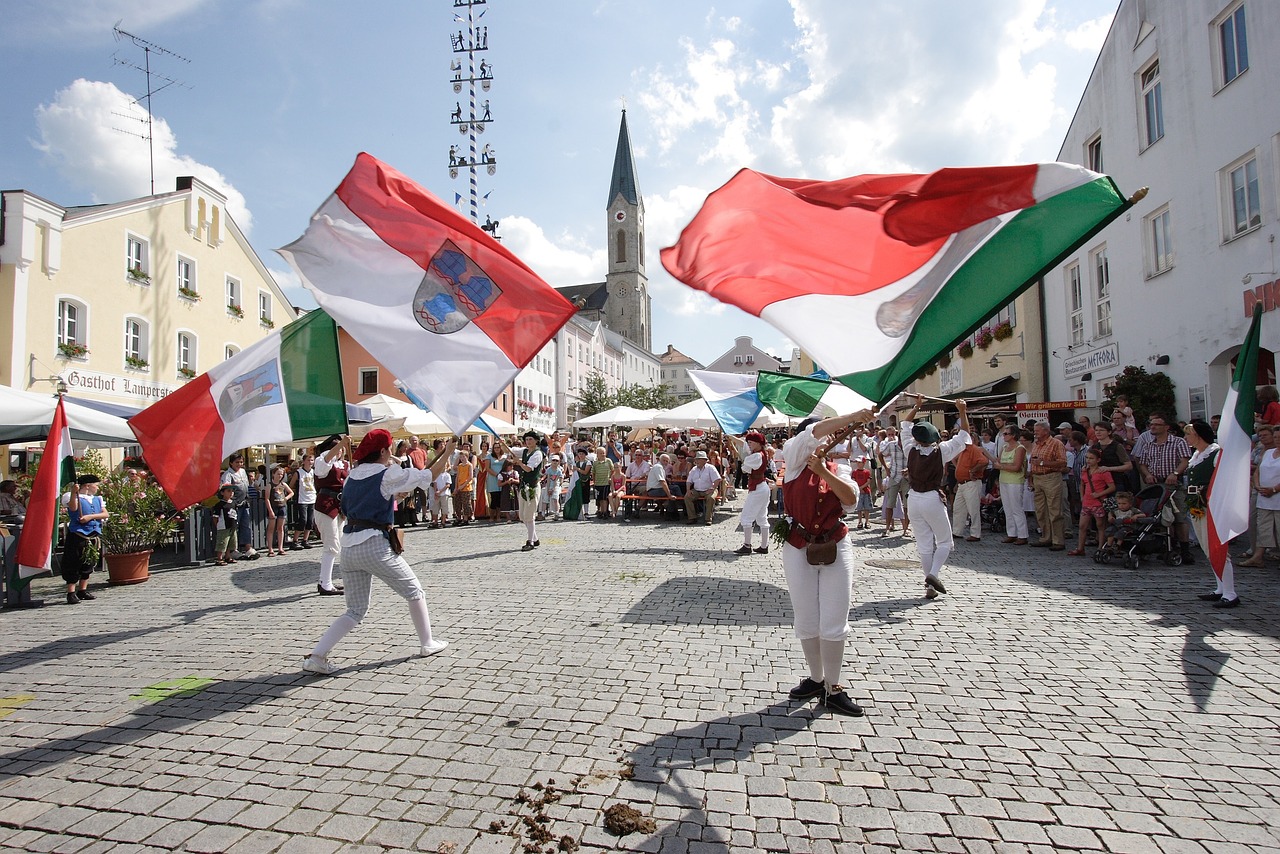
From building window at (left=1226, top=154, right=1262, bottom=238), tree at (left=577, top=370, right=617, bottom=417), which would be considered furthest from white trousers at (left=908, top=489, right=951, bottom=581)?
tree at (left=577, top=370, right=617, bottom=417)

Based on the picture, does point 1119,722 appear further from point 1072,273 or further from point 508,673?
point 1072,273

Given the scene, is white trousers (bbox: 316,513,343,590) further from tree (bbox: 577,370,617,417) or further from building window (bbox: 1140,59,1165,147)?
tree (bbox: 577,370,617,417)

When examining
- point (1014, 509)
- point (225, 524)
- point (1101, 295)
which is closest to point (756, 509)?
point (1014, 509)

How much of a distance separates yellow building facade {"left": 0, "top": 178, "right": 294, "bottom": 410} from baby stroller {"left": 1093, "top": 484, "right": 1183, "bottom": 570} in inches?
854

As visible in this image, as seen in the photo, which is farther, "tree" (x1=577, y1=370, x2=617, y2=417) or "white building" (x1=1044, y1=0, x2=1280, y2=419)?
"tree" (x1=577, y1=370, x2=617, y2=417)

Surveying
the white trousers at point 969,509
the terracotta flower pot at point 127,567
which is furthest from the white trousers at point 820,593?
the terracotta flower pot at point 127,567

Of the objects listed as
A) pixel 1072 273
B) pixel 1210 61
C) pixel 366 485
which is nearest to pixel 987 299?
pixel 366 485

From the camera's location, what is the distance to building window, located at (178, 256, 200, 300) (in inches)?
978

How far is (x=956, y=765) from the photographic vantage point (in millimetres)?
3736

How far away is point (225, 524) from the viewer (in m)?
11.8

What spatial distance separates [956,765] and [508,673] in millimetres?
3131

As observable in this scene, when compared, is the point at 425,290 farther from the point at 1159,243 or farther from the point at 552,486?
the point at 1159,243

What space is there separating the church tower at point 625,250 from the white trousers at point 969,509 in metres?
92.1

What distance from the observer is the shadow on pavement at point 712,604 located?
6.82 metres
